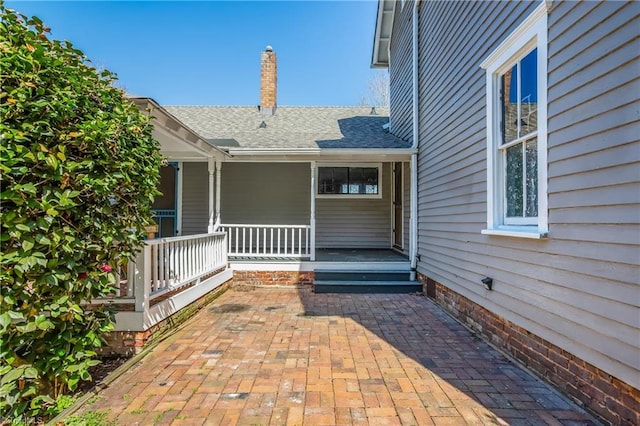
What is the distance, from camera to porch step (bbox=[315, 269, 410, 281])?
657 centimetres

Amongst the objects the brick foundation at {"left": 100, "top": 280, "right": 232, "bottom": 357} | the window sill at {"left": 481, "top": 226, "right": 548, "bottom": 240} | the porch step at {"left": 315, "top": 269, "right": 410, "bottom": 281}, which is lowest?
the brick foundation at {"left": 100, "top": 280, "right": 232, "bottom": 357}

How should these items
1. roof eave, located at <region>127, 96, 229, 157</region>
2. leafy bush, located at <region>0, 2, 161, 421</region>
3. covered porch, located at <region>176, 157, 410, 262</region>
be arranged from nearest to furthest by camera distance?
leafy bush, located at <region>0, 2, 161, 421</region> → roof eave, located at <region>127, 96, 229, 157</region> → covered porch, located at <region>176, 157, 410, 262</region>

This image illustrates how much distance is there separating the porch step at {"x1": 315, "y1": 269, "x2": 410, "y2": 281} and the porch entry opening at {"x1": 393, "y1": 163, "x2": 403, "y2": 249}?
1768 mm

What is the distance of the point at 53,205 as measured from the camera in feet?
7.14

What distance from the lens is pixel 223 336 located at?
4008 millimetres

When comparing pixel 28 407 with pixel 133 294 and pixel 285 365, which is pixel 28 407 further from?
pixel 285 365

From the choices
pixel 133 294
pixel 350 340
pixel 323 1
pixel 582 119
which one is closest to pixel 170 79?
pixel 323 1

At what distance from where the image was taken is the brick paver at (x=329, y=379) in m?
2.38

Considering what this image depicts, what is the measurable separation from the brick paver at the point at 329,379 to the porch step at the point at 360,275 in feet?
6.13

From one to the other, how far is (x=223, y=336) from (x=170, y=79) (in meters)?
15.8

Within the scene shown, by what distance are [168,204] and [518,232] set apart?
791cm

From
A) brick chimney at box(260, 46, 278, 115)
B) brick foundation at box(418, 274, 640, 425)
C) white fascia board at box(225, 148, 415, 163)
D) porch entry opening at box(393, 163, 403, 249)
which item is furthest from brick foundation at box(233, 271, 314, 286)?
brick chimney at box(260, 46, 278, 115)

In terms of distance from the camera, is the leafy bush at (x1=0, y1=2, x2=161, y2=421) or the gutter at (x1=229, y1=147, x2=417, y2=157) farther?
the gutter at (x1=229, y1=147, x2=417, y2=157)

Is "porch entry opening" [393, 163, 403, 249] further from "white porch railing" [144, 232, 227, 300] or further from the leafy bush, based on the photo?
the leafy bush
